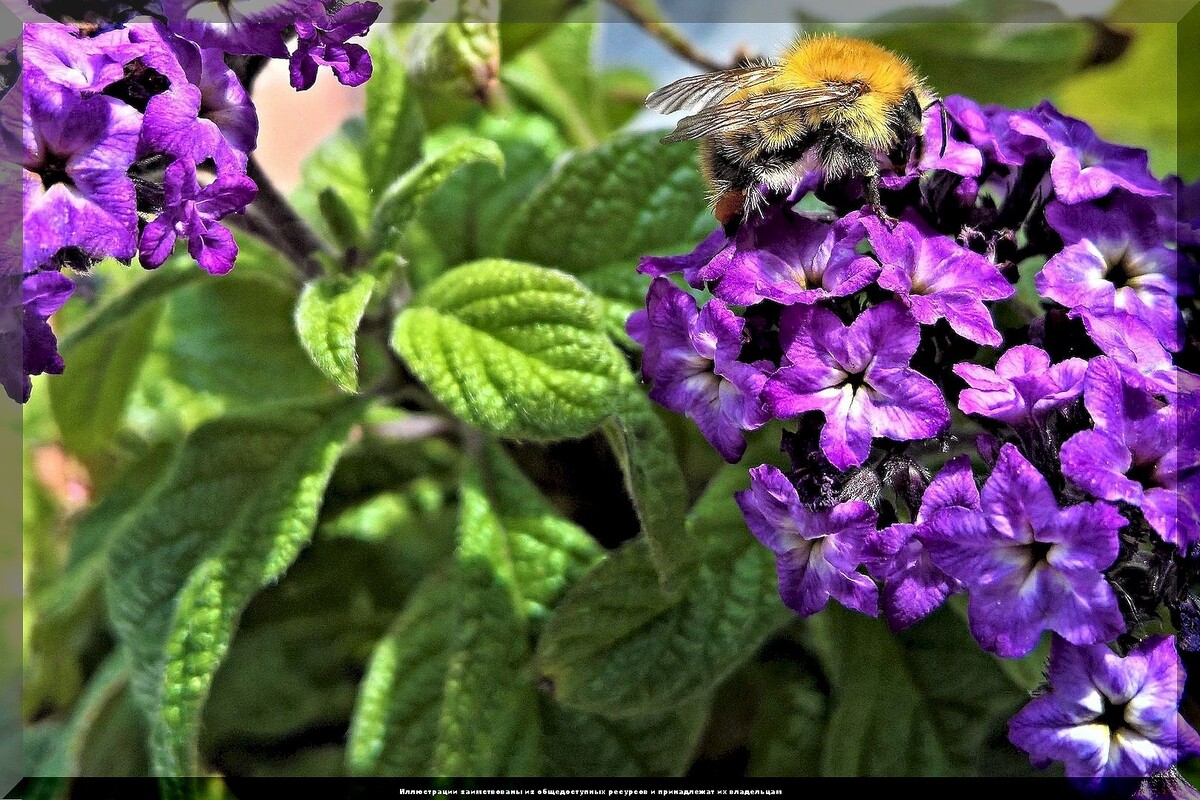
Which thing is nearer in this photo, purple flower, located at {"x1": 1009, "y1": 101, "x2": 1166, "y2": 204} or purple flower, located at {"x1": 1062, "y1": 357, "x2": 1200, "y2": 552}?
purple flower, located at {"x1": 1062, "y1": 357, "x2": 1200, "y2": 552}

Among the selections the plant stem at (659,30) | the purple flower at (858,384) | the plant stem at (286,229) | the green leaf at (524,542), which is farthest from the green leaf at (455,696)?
the plant stem at (659,30)

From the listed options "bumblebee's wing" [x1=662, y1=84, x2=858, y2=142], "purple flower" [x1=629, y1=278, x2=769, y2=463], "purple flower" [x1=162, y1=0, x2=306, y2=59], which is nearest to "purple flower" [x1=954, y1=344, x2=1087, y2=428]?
"purple flower" [x1=629, y1=278, x2=769, y2=463]

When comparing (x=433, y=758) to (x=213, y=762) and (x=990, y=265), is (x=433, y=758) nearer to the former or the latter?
(x=213, y=762)

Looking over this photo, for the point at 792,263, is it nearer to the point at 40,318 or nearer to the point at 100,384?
the point at 40,318

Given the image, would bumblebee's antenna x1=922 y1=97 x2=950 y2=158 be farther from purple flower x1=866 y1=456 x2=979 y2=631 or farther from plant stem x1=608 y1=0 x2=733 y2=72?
plant stem x1=608 y1=0 x2=733 y2=72

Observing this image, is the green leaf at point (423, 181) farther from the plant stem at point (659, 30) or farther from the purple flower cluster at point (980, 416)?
the plant stem at point (659, 30)
